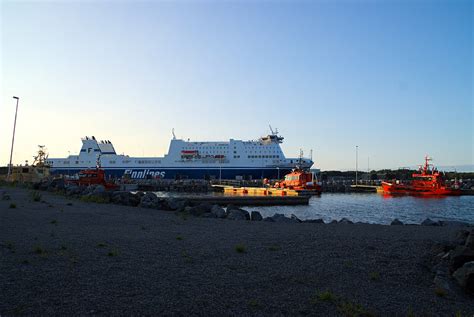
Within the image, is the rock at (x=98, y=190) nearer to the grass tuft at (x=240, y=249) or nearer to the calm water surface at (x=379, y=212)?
the calm water surface at (x=379, y=212)

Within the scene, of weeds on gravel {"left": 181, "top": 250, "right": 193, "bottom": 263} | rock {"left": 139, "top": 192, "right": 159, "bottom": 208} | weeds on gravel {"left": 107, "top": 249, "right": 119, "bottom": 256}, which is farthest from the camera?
rock {"left": 139, "top": 192, "right": 159, "bottom": 208}

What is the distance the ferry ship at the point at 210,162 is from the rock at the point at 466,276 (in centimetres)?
5664

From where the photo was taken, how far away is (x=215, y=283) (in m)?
4.89

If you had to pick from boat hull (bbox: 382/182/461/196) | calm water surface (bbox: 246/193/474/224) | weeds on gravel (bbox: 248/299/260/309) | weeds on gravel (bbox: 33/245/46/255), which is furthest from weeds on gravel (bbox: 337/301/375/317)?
boat hull (bbox: 382/182/461/196)

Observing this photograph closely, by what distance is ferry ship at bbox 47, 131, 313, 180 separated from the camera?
63.3 m

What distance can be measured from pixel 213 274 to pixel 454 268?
361 cm

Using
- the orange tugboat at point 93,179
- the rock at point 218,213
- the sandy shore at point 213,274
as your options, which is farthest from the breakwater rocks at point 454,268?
the orange tugboat at point 93,179

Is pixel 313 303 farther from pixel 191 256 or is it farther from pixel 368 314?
pixel 191 256

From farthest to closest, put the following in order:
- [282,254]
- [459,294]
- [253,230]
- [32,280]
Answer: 1. [253,230]
2. [282,254]
3. [459,294]
4. [32,280]

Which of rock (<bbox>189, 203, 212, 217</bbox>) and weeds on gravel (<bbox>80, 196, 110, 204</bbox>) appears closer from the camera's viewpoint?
rock (<bbox>189, 203, 212, 217</bbox>)

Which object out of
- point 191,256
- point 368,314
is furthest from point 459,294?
point 191,256

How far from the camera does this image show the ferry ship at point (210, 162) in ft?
208

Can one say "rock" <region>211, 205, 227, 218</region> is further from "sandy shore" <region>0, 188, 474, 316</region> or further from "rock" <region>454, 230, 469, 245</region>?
"rock" <region>454, 230, 469, 245</region>

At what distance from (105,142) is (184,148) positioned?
16459 mm
